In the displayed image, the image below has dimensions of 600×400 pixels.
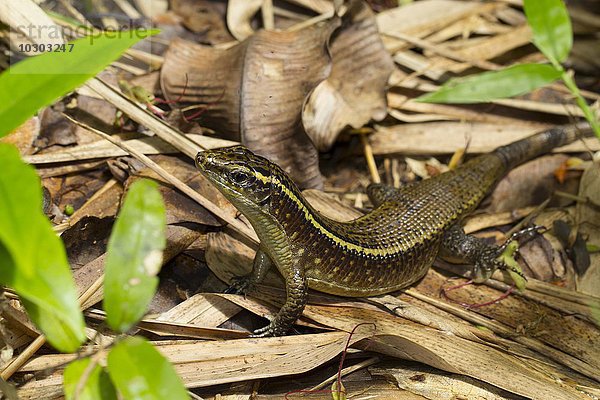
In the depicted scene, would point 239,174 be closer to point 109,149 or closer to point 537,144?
point 109,149

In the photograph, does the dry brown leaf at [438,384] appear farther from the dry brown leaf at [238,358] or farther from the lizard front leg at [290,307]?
the lizard front leg at [290,307]

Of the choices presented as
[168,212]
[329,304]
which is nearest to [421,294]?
[329,304]

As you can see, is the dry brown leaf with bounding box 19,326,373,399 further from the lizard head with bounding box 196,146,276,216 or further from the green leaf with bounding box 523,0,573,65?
the green leaf with bounding box 523,0,573,65

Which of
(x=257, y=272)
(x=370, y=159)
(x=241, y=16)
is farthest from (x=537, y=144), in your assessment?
(x=241, y=16)

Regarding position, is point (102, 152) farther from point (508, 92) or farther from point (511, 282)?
point (511, 282)

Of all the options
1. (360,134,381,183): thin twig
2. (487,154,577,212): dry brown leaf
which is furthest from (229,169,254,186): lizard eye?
(487,154,577,212): dry brown leaf
